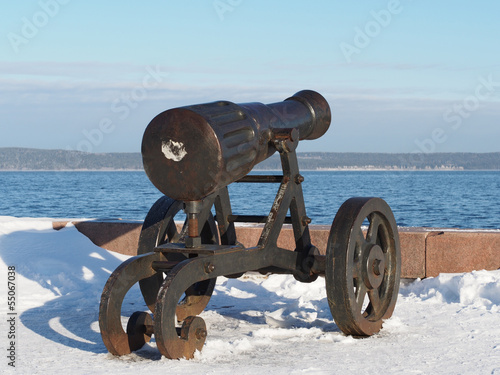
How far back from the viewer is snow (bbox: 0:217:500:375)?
4.80m

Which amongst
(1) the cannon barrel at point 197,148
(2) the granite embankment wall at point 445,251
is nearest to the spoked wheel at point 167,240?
(1) the cannon barrel at point 197,148

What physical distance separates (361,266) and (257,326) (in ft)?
→ 3.46

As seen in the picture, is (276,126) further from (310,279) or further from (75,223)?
(75,223)

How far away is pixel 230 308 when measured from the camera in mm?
7074

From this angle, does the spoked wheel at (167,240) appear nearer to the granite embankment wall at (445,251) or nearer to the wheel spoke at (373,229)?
the wheel spoke at (373,229)

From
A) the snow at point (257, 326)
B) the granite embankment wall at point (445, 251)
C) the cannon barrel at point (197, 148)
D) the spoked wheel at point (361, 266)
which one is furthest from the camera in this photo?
the granite embankment wall at point (445, 251)

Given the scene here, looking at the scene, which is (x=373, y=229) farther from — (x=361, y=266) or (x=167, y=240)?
(x=167, y=240)

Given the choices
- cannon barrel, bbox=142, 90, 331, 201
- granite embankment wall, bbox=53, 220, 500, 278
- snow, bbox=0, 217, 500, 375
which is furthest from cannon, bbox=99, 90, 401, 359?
granite embankment wall, bbox=53, 220, 500, 278

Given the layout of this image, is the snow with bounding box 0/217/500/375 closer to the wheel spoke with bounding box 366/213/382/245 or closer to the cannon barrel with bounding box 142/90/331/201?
the wheel spoke with bounding box 366/213/382/245

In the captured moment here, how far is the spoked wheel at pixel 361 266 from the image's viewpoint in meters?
5.46

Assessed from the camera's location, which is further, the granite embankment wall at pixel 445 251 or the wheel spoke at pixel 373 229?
the granite embankment wall at pixel 445 251

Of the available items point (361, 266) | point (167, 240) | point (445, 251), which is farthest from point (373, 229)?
point (445, 251)

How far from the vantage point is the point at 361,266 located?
5785mm

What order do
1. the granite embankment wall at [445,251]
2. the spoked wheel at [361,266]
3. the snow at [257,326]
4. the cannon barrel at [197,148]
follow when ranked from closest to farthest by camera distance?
the snow at [257,326] < the cannon barrel at [197,148] < the spoked wheel at [361,266] < the granite embankment wall at [445,251]
